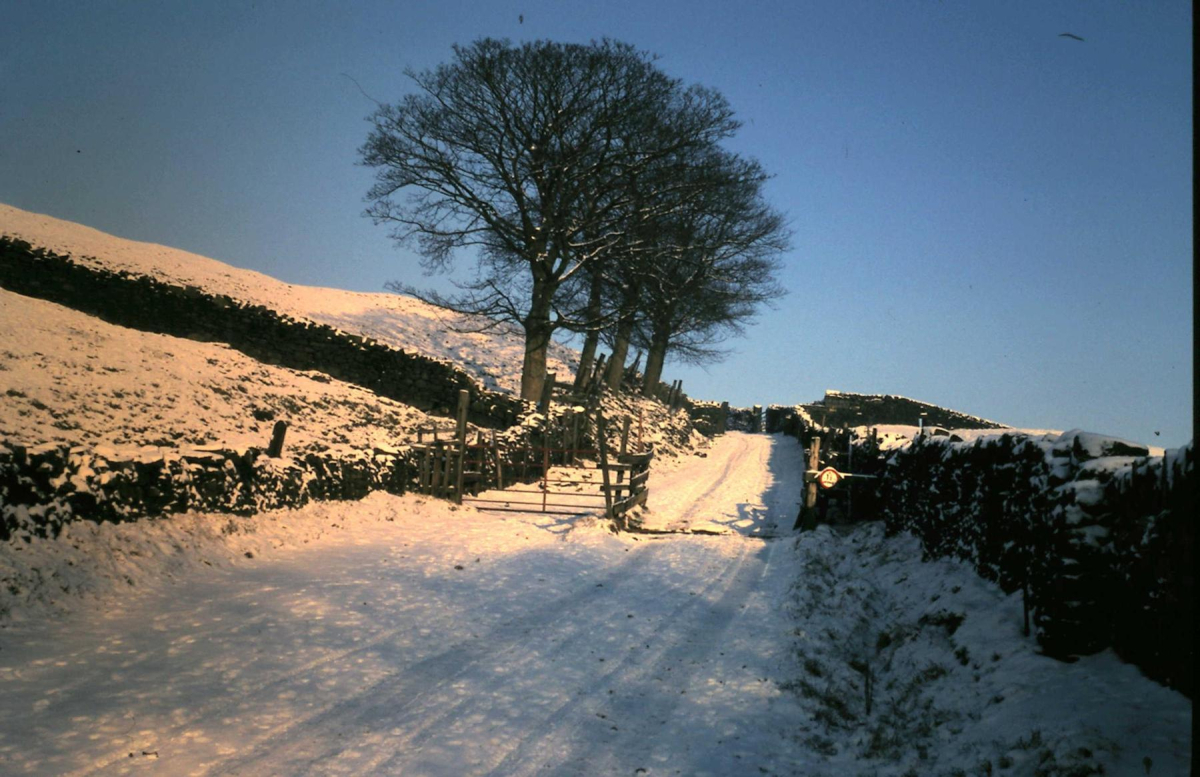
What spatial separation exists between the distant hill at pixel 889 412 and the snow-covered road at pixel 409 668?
34.8 meters

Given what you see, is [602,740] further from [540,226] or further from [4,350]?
[540,226]

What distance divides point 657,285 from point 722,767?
2190 cm

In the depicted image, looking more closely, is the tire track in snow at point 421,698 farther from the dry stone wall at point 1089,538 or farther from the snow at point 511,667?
the dry stone wall at point 1089,538

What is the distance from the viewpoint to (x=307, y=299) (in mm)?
30031

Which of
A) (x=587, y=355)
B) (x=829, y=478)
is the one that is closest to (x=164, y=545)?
(x=829, y=478)

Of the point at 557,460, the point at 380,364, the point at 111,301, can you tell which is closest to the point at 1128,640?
the point at 557,460

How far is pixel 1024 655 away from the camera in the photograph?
5.35 m

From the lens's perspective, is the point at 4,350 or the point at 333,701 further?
the point at 4,350

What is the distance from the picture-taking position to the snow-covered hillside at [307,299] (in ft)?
73.0

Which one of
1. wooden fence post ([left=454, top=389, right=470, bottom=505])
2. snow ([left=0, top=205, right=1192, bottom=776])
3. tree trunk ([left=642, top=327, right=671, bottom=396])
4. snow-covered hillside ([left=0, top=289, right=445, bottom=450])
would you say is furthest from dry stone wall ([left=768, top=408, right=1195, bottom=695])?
tree trunk ([left=642, top=327, right=671, bottom=396])

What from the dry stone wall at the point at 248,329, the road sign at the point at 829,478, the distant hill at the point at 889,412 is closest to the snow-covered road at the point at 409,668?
the road sign at the point at 829,478

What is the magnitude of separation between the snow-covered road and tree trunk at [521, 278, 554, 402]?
31.2ft

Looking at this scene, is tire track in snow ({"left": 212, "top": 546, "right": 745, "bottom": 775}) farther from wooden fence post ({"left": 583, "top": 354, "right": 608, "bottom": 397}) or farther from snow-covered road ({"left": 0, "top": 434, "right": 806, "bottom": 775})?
wooden fence post ({"left": 583, "top": 354, "right": 608, "bottom": 397})

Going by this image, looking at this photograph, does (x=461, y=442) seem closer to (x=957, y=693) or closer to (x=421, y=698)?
(x=421, y=698)
